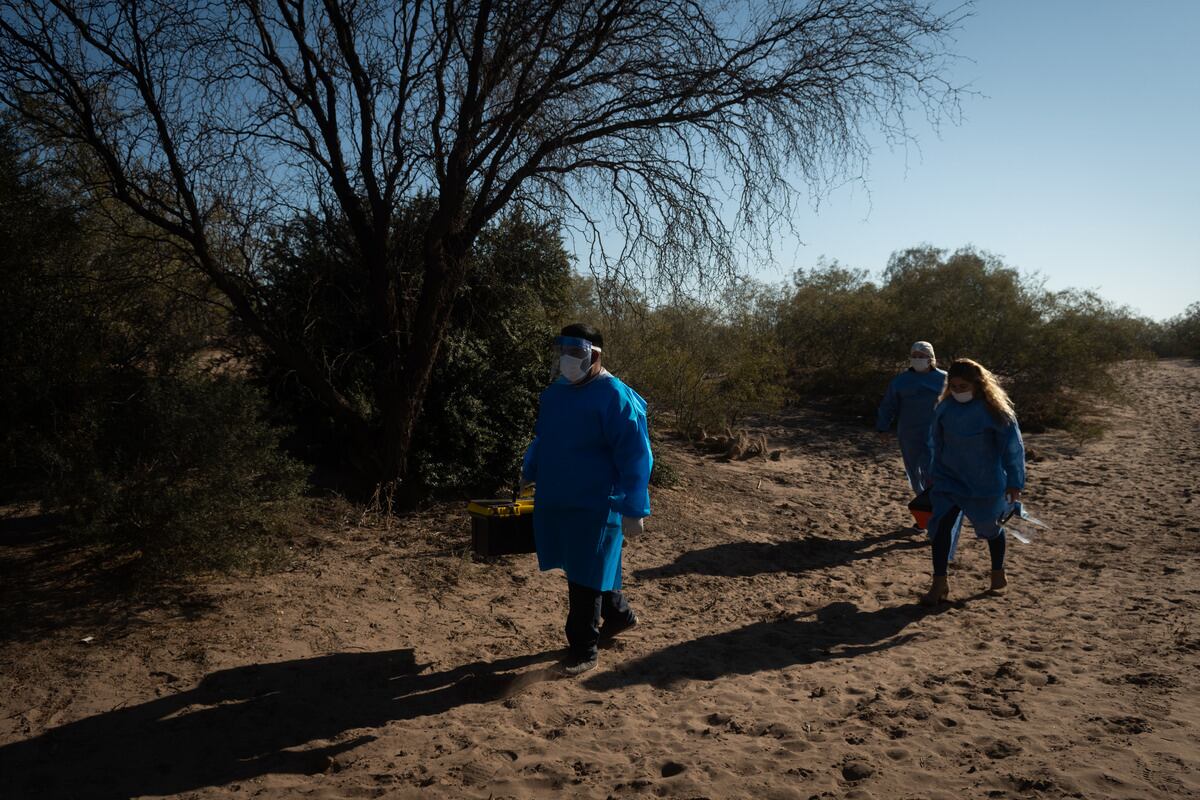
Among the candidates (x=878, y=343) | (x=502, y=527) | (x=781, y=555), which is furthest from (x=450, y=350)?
(x=878, y=343)

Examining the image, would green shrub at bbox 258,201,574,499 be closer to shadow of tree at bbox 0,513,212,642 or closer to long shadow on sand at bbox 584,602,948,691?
shadow of tree at bbox 0,513,212,642

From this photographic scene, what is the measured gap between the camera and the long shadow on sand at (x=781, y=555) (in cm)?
654

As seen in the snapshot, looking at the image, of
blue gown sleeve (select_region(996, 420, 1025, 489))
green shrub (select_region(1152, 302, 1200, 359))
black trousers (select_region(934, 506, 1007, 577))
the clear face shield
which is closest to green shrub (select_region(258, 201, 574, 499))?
the clear face shield

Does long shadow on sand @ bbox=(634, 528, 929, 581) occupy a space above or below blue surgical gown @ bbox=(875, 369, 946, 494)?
below

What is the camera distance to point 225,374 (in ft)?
21.9

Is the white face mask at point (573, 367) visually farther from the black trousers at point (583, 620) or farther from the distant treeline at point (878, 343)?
the distant treeline at point (878, 343)

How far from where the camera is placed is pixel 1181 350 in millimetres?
28078

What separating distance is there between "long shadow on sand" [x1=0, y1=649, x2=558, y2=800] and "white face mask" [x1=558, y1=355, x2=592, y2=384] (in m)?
1.62

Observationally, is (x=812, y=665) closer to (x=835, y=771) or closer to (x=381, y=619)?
(x=835, y=771)

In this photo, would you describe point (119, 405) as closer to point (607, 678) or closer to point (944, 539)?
point (607, 678)

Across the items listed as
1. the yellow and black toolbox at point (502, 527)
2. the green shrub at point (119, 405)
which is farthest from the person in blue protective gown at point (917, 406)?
the green shrub at point (119, 405)

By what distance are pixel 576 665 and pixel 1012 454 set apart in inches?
131

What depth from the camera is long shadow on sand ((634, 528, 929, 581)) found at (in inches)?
257

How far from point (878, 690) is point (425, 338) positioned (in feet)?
14.4
